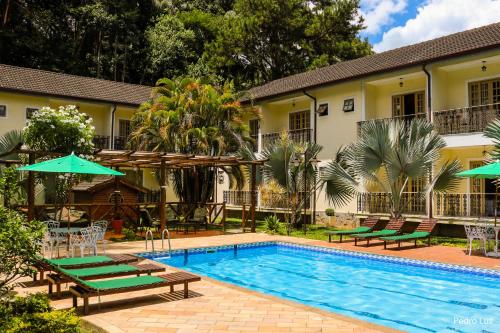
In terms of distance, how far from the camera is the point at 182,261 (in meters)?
12.9

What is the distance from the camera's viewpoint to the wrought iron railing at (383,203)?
59.6ft

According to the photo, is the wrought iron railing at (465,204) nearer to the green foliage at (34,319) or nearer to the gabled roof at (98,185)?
the gabled roof at (98,185)

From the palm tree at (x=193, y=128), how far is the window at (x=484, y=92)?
28.7 feet

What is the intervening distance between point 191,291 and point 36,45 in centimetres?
3286

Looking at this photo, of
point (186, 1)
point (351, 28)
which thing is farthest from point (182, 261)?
point (186, 1)

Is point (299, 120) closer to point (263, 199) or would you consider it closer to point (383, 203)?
point (263, 199)

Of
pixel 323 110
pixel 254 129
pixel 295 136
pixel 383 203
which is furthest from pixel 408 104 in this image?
pixel 254 129

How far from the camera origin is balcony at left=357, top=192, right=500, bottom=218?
1639 centimetres

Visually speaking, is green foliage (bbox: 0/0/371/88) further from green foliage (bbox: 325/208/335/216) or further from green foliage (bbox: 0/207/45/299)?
green foliage (bbox: 0/207/45/299)

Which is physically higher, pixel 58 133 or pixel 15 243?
pixel 58 133

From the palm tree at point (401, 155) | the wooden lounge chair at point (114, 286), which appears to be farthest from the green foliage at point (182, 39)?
the wooden lounge chair at point (114, 286)

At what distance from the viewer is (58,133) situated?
42.9 feet

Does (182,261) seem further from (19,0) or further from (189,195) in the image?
(19,0)

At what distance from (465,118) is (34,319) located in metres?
16.0
